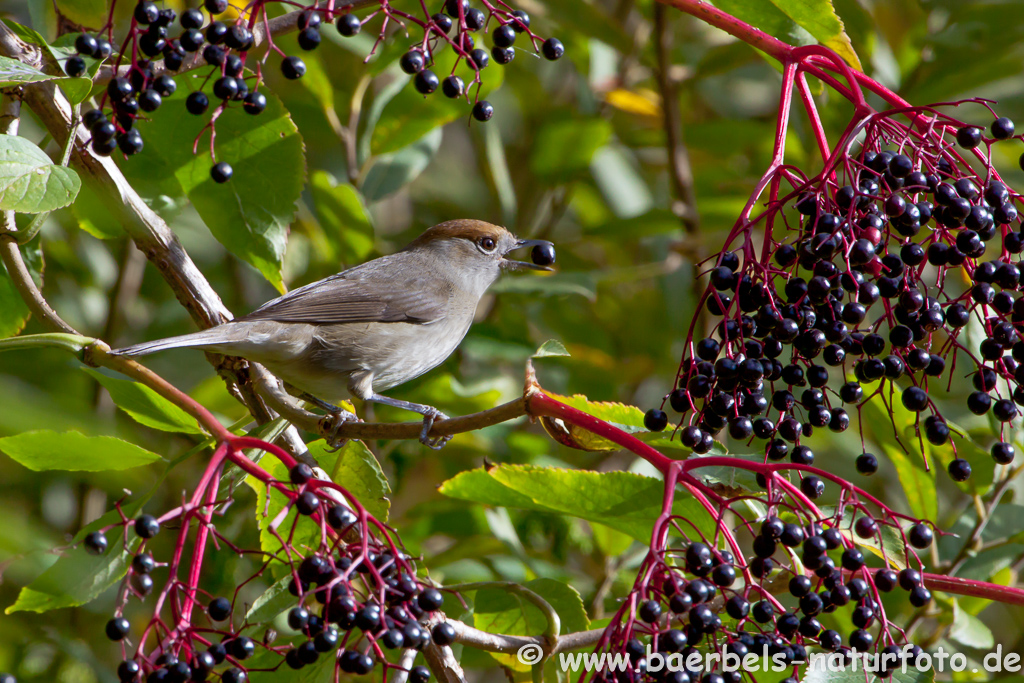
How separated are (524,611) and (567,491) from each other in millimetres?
446

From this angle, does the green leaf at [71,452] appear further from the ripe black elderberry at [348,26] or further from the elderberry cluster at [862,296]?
the elderberry cluster at [862,296]

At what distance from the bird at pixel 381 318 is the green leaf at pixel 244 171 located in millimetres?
294

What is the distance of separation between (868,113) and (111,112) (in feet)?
6.45

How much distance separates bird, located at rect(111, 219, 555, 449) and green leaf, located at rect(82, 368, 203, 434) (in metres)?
0.49

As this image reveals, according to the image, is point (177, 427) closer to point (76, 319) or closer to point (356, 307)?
point (356, 307)

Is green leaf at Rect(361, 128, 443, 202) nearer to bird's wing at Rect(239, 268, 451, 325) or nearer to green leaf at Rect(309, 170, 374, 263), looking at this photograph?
green leaf at Rect(309, 170, 374, 263)

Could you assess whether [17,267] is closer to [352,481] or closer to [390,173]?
[352,481]

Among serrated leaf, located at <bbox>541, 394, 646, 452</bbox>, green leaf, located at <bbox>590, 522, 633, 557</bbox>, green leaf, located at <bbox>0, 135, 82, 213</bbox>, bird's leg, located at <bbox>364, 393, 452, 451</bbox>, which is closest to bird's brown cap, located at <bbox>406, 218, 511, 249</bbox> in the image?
bird's leg, located at <bbox>364, 393, 452, 451</bbox>

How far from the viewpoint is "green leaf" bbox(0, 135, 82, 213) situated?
219 cm

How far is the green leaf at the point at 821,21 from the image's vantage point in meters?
2.64

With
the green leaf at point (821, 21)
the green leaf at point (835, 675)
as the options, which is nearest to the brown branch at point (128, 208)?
the green leaf at point (835, 675)

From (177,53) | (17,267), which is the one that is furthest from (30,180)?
(17,267)

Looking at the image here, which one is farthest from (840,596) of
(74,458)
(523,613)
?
(74,458)

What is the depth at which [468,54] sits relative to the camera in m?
2.62
